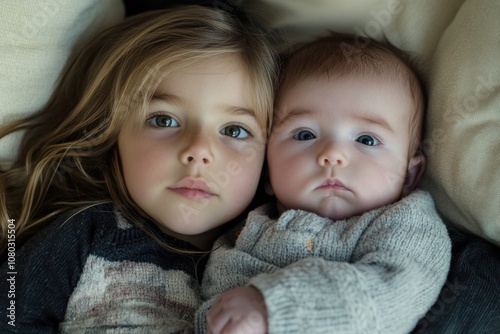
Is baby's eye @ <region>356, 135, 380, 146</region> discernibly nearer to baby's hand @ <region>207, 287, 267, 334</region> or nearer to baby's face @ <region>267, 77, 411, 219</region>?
baby's face @ <region>267, 77, 411, 219</region>

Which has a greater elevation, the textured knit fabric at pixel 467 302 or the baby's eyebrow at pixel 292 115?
the baby's eyebrow at pixel 292 115

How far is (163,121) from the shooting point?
1285mm

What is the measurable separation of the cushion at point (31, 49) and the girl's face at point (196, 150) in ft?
0.77

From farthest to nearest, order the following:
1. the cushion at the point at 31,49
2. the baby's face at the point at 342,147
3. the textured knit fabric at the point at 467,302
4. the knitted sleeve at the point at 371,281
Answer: the cushion at the point at 31,49
the baby's face at the point at 342,147
the textured knit fabric at the point at 467,302
the knitted sleeve at the point at 371,281

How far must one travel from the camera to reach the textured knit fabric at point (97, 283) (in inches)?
46.2

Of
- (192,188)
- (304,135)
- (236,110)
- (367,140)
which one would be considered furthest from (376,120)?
(192,188)

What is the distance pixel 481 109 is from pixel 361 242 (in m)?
0.37

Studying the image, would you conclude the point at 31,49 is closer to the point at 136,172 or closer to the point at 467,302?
the point at 136,172

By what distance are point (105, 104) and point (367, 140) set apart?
1.88ft

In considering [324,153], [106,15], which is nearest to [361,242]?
[324,153]

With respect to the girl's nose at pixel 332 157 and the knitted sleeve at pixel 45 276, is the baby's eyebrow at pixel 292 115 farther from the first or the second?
the knitted sleeve at pixel 45 276

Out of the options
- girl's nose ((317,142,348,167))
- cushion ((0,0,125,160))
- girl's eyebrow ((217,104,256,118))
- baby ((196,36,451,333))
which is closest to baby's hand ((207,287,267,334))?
baby ((196,36,451,333))

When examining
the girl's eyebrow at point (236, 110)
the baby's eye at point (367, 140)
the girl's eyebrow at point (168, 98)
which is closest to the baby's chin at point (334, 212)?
the baby's eye at point (367, 140)

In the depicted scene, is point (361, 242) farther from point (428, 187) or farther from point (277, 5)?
point (277, 5)
